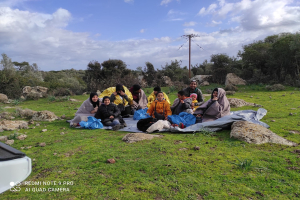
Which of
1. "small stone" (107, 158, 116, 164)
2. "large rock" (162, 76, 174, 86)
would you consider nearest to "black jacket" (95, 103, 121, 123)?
"small stone" (107, 158, 116, 164)

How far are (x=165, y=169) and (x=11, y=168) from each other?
88.2 inches

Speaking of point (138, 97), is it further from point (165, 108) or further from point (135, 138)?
point (135, 138)

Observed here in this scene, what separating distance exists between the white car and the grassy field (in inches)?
44.8

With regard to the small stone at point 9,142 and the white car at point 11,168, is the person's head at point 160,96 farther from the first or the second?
the white car at point 11,168

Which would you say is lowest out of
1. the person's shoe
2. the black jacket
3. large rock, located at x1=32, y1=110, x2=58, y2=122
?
the person's shoe

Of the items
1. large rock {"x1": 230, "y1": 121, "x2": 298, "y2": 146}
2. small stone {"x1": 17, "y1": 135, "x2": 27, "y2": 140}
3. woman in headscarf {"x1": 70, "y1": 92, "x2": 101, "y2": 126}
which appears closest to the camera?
large rock {"x1": 230, "y1": 121, "x2": 298, "y2": 146}

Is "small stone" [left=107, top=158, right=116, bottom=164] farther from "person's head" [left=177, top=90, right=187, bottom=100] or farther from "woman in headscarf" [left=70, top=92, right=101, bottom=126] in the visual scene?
"person's head" [left=177, top=90, right=187, bottom=100]

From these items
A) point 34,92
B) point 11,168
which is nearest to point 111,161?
point 11,168

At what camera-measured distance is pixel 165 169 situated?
3410 mm

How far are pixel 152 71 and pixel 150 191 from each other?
63.1 ft

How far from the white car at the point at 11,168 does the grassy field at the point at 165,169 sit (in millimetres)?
1138

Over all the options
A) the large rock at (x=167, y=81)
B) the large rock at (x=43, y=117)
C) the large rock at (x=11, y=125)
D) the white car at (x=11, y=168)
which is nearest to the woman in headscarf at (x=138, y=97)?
the large rock at (x=43, y=117)

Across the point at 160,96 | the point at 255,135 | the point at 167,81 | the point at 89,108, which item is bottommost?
the point at 255,135

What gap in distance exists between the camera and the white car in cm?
168
